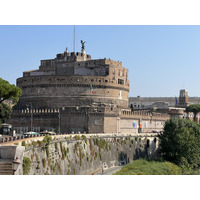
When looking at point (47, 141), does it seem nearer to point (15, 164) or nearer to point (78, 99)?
point (15, 164)

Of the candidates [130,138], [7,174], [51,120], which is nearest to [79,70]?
[51,120]

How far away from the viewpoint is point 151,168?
35.6 m

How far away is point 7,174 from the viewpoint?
63.9ft

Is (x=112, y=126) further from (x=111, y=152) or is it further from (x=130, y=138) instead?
(x=111, y=152)

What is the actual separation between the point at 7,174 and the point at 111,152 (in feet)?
83.2

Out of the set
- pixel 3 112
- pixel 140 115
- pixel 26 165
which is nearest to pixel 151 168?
pixel 26 165

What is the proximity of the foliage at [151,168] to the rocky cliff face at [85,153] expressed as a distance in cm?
395

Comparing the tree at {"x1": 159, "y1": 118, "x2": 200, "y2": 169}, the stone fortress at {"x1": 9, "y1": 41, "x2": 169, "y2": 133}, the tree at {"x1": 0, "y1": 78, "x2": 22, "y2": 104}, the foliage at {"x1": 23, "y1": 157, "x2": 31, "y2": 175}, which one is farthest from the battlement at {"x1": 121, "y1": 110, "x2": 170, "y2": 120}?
the foliage at {"x1": 23, "y1": 157, "x2": 31, "y2": 175}

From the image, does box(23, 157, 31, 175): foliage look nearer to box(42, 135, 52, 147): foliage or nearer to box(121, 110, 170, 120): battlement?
box(42, 135, 52, 147): foliage

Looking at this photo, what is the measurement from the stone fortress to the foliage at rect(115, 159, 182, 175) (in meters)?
12.2

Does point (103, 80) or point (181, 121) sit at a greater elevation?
point (103, 80)

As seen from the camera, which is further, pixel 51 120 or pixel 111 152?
pixel 51 120

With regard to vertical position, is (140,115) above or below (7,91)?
below

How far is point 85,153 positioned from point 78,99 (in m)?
21.1
